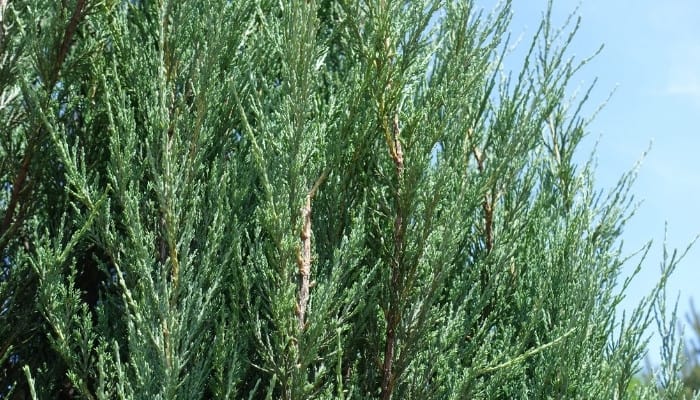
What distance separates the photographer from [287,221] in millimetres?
3611

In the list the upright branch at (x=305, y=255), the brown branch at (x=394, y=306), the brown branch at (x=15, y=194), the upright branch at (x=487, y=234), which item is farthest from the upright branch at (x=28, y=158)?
the upright branch at (x=487, y=234)

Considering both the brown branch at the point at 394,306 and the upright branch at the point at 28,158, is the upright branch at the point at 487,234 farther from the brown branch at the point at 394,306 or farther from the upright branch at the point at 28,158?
the upright branch at the point at 28,158

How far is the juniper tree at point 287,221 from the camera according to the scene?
3.67 meters

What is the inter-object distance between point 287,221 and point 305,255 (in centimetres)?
30

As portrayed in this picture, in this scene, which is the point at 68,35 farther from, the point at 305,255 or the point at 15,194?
the point at 305,255

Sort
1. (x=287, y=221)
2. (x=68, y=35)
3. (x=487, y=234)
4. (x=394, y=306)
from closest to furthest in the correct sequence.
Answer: (x=287, y=221)
(x=394, y=306)
(x=68, y=35)
(x=487, y=234)

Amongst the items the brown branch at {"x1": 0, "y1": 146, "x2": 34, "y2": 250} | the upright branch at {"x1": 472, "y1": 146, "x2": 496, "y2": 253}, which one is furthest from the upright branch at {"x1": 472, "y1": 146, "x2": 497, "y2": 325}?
the brown branch at {"x1": 0, "y1": 146, "x2": 34, "y2": 250}

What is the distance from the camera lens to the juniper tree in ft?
12.0

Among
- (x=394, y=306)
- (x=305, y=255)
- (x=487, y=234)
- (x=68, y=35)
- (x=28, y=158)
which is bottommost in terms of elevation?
(x=394, y=306)

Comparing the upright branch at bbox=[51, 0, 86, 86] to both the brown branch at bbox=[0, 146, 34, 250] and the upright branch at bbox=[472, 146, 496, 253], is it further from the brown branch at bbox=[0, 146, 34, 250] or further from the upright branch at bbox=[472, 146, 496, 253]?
the upright branch at bbox=[472, 146, 496, 253]

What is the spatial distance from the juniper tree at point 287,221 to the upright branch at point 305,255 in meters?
0.01

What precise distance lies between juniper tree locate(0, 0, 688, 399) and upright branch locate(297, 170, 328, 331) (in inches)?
0.4

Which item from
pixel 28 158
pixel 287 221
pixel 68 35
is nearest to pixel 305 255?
pixel 287 221

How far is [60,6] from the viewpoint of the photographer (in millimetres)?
4375
